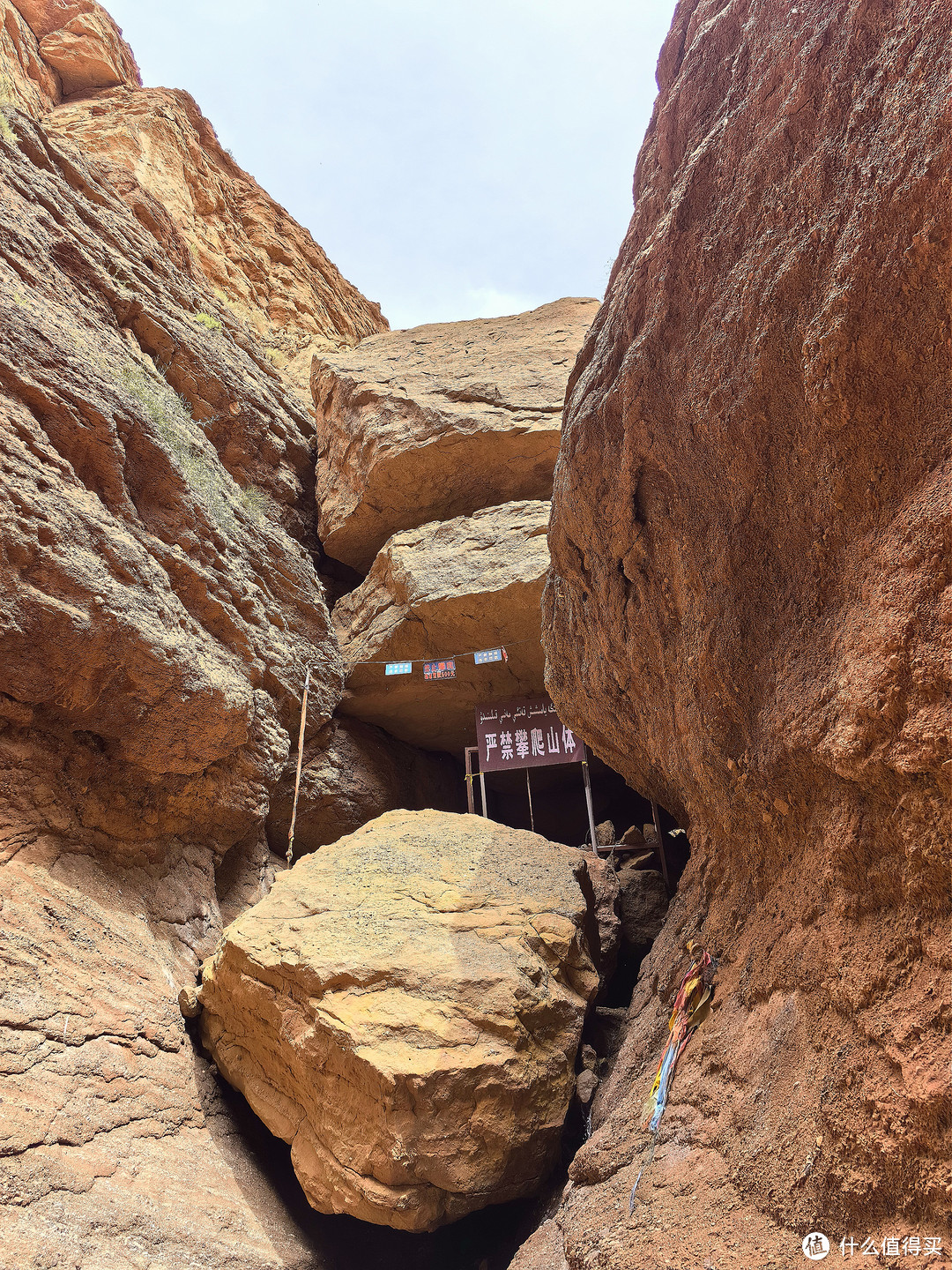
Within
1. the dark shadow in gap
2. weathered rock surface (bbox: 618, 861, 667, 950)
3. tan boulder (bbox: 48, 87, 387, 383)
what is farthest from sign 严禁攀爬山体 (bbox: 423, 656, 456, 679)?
tan boulder (bbox: 48, 87, 387, 383)

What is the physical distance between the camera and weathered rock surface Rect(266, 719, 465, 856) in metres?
8.73

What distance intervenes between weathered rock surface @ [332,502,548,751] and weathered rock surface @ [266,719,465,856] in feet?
1.35

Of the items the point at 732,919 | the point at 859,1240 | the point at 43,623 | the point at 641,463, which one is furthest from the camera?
the point at 43,623

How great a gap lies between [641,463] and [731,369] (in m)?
0.87

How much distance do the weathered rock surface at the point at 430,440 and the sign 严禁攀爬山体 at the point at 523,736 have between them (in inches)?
113

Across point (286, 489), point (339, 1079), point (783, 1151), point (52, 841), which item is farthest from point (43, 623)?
point (286, 489)

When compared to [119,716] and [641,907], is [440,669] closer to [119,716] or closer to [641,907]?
[641,907]

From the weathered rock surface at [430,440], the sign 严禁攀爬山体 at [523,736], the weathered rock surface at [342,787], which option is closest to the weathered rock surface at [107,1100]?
the weathered rock surface at [342,787]

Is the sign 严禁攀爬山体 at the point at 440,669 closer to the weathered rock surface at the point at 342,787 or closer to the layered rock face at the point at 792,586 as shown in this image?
the weathered rock surface at the point at 342,787

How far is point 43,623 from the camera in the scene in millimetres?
5262

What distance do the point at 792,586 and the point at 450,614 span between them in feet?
21.4

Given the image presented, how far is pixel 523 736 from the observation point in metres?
9.62

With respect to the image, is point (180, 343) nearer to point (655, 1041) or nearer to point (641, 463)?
point (641, 463)

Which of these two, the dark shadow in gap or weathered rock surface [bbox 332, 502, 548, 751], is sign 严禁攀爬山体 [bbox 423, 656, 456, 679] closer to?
weathered rock surface [bbox 332, 502, 548, 751]
